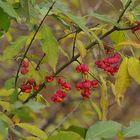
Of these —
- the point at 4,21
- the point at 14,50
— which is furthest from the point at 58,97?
the point at 4,21

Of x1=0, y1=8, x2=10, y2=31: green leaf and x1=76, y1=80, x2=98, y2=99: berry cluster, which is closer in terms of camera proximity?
x1=0, y1=8, x2=10, y2=31: green leaf

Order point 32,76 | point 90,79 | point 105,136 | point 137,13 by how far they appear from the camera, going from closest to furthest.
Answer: point 105,136
point 137,13
point 32,76
point 90,79

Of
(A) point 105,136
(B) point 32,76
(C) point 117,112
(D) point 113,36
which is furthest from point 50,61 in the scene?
(C) point 117,112

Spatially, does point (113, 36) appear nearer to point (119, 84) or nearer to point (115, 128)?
point (119, 84)

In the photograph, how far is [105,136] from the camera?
1.21 meters

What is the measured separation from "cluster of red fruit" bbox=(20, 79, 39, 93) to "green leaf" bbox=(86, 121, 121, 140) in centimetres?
38

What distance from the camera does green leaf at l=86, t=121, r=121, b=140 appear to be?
48.0 inches

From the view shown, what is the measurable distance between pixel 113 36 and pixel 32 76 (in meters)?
0.29

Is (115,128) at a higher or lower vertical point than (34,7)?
lower

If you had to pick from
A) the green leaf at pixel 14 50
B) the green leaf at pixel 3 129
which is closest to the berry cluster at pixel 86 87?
the green leaf at pixel 14 50

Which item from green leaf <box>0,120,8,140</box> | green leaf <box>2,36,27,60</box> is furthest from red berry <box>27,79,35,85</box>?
green leaf <box>0,120,8,140</box>

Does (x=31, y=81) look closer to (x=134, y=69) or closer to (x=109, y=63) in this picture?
(x=109, y=63)

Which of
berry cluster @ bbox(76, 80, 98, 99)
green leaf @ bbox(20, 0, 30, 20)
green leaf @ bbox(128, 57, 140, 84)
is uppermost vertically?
green leaf @ bbox(20, 0, 30, 20)

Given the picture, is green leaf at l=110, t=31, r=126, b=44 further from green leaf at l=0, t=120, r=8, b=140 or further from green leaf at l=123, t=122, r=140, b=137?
green leaf at l=0, t=120, r=8, b=140
